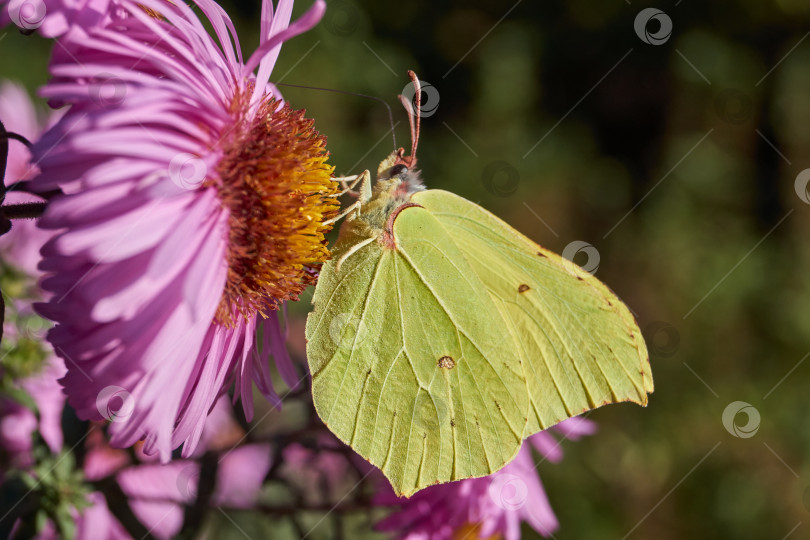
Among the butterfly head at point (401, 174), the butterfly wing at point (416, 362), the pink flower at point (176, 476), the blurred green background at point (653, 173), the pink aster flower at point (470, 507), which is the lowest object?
the pink flower at point (176, 476)

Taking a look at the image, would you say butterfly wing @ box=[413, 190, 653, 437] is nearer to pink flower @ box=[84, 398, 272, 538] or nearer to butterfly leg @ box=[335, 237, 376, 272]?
butterfly leg @ box=[335, 237, 376, 272]

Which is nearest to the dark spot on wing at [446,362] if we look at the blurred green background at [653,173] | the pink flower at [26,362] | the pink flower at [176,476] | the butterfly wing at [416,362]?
the butterfly wing at [416,362]

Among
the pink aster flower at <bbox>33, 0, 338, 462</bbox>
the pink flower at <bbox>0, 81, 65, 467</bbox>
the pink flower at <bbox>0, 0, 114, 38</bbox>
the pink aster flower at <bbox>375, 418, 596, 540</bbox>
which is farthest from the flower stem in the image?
the pink aster flower at <bbox>375, 418, 596, 540</bbox>

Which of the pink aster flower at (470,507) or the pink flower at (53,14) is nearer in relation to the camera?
the pink flower at (53,14)

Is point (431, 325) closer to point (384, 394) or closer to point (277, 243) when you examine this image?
point (384, 394)

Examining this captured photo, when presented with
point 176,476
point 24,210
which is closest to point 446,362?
point 176,476

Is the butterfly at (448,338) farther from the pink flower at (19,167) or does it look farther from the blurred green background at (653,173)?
the blurred green background at (653,173)

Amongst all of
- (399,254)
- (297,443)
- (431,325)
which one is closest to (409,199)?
(399,254)

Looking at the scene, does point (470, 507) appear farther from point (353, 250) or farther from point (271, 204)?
point (271, 204)
